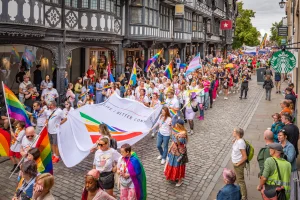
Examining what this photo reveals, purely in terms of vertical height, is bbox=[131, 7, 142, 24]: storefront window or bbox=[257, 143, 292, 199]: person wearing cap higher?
bbox=[131, 7, 142, 24]: storefront window

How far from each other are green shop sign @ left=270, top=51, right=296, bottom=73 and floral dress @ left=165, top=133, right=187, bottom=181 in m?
4.90

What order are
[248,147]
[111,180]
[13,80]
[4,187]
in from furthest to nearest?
[13,80], [4,187], [248,147], [111,180]

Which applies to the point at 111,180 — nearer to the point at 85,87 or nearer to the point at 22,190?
the point at 22,190

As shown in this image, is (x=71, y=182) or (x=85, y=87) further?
(x=85, y=87)

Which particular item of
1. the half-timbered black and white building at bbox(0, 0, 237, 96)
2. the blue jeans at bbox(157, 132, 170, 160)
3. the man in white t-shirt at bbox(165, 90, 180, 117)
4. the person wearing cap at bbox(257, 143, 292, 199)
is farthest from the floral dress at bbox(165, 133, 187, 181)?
the half-timbered black and white building at bbox(0, 0, 237, 96)

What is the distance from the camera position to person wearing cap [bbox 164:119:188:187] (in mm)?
7754

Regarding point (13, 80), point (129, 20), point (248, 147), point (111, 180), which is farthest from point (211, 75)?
point (111, 180)

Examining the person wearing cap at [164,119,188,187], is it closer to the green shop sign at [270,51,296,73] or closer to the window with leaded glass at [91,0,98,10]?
the green shop sign at [270,51,296,73]

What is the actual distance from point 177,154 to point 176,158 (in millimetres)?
120

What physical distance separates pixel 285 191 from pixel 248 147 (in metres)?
1.46

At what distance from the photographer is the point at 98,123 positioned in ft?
30.1

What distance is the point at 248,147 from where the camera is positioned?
7.03 meters

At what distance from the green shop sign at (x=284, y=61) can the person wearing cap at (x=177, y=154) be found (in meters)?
4.70

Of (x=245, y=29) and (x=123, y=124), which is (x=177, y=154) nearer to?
(x=123, y=124)
